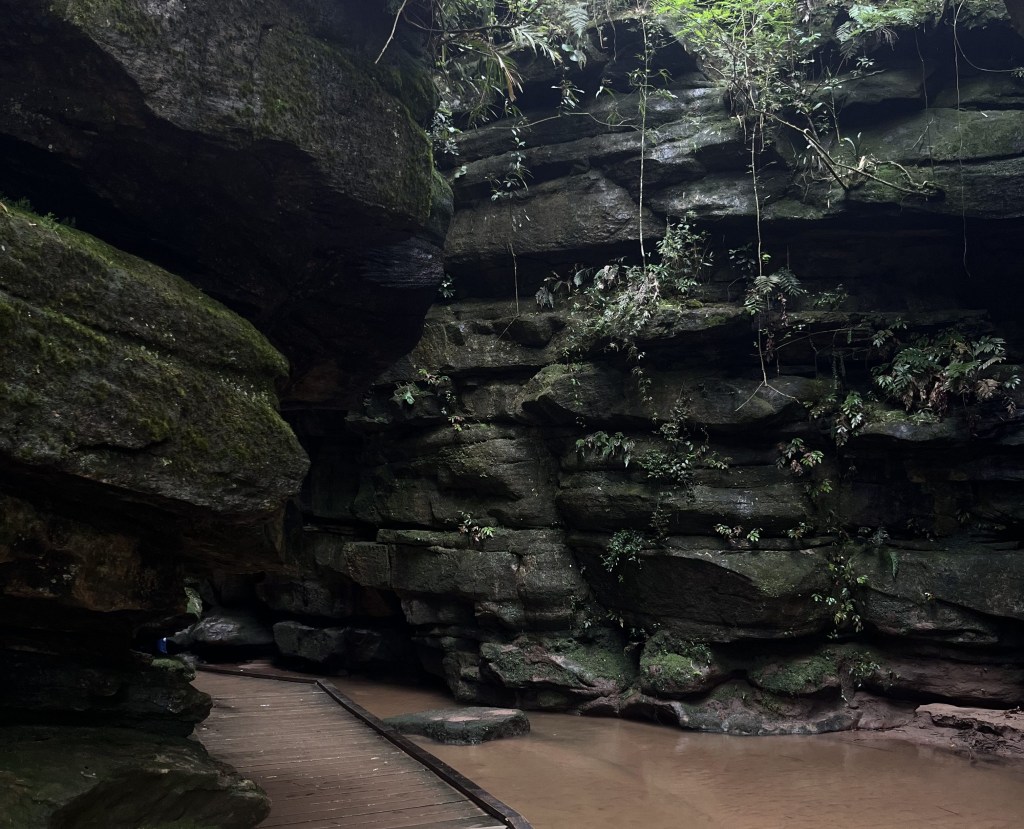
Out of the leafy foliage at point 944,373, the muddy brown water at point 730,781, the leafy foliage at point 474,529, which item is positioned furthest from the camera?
the leafy foliage at point 474,529

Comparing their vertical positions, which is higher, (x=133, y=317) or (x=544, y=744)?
(x=133, y=317)

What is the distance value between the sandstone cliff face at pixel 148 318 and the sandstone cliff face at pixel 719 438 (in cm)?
632

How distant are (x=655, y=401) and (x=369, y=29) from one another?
690cm

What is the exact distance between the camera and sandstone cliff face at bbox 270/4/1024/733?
9.56m

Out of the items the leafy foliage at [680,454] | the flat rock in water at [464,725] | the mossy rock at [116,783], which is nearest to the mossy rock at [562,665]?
the flat rock in water at [464,725]

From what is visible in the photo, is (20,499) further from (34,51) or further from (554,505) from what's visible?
(554,505)

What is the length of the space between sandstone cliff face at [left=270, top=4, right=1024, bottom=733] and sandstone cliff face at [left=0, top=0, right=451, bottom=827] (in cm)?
632

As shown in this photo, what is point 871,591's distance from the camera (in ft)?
32.0

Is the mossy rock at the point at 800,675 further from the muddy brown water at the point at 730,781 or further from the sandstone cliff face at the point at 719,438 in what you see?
the muddy brown water at the point at 730,781

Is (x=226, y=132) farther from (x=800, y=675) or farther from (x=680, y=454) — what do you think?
(x=800, y=675)

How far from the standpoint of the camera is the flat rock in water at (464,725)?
8.82 metres

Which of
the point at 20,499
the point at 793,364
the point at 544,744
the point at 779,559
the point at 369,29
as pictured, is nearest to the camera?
the point at 20,499

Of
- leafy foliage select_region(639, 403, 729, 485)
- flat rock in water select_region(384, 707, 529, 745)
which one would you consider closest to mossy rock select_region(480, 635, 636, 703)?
flat rock in water select_region(384, 707, 529, 745)

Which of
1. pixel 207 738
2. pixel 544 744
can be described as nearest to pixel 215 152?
pixel 207 738
